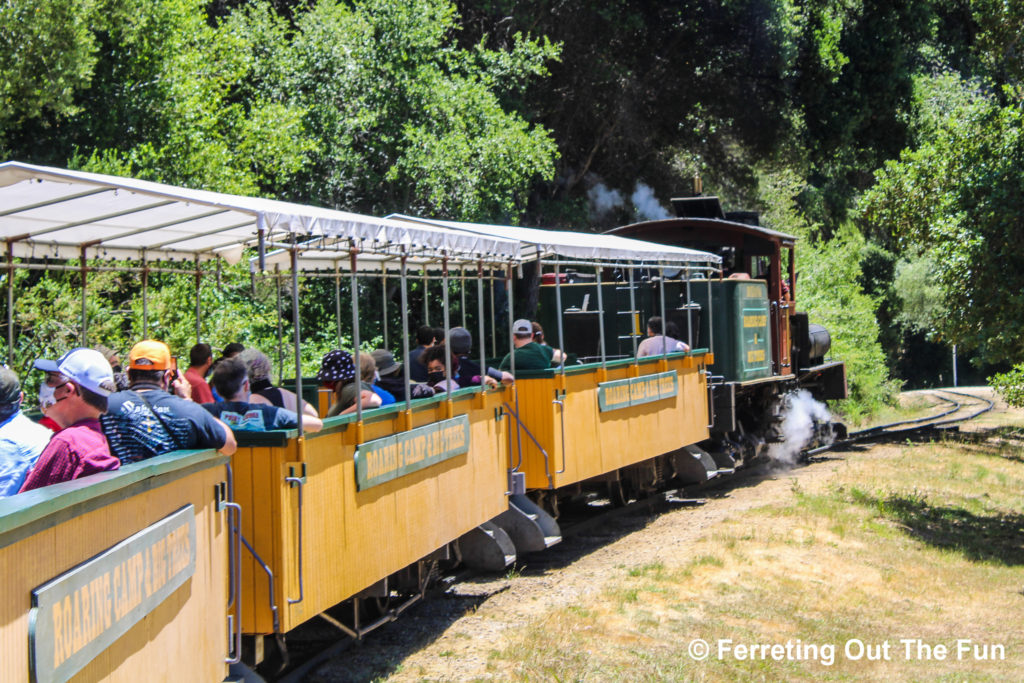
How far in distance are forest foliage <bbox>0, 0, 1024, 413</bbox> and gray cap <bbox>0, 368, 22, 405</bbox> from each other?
570cm

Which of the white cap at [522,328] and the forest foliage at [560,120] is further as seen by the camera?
the forest foliage at [560,120]

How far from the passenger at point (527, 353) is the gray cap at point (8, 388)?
5.93 m

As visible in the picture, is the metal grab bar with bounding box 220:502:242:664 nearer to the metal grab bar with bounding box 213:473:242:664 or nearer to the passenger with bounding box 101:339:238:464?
the metal grab bar with bounding box 213:473:242:664

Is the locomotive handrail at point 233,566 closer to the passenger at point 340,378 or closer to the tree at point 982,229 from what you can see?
the passenger at point 340,378

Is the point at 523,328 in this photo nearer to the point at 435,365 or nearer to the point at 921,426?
the point at 435,365

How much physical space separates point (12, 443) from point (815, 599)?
22.4 feet

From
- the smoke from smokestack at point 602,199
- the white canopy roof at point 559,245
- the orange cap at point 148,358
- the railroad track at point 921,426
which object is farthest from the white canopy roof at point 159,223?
the smoke from smokestack at point 602,199

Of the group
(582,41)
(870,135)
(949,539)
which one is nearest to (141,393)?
(949,539)

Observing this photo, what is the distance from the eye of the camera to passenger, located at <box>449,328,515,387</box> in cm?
930

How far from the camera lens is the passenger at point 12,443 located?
4.43 meters

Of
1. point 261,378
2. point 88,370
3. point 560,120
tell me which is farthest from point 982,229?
point 560,120

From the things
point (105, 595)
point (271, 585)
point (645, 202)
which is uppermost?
point (645, 202)

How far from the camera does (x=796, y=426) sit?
18.1 metres

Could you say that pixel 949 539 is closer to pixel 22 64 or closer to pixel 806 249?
pixel 22 64
